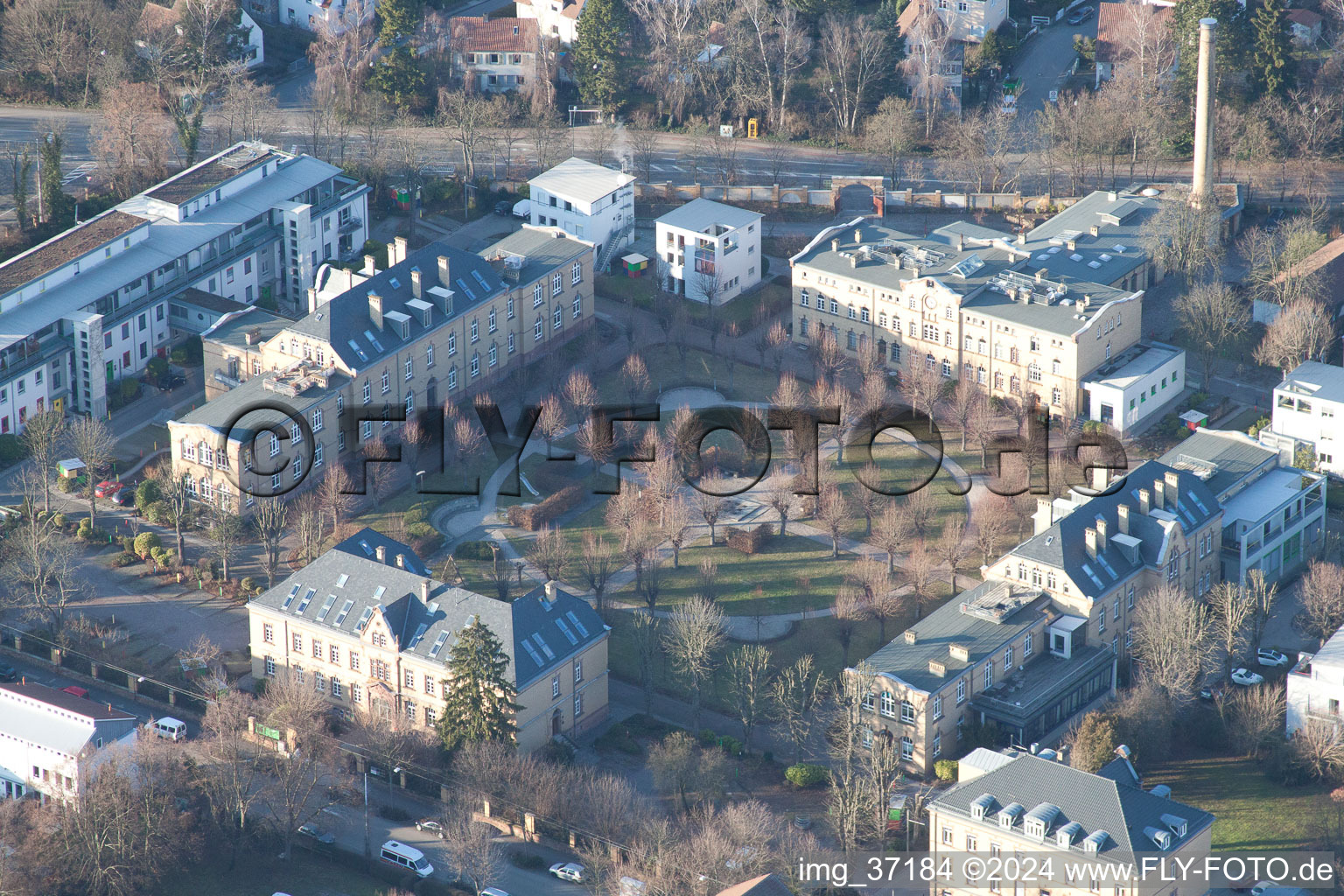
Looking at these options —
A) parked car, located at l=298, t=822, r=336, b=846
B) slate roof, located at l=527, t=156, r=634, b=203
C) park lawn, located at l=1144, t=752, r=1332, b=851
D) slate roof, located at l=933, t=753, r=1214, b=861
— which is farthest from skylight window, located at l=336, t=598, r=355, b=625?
slate roof, located at l=527, t=156, r=634, b=203

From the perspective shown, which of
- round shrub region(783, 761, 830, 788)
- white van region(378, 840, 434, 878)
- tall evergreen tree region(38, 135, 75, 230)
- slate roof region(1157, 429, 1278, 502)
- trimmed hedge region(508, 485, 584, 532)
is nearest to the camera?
white van region(378, 840, 434, 878)

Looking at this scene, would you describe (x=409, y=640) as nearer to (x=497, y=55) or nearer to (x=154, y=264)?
(x=154, y=264)

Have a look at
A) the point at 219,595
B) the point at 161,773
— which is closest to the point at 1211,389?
the point at 219,595

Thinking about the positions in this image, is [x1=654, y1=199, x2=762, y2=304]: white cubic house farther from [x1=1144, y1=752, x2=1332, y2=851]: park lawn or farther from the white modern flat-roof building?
[x1=1144, y1=752, x2=1332, y2=851]: park lawn

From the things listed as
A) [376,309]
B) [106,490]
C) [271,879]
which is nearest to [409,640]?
[271,879]

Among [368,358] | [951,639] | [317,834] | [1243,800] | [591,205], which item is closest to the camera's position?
[317,834]

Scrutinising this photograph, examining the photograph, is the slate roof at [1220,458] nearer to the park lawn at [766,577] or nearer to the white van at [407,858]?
the park lawn at [766,577]
